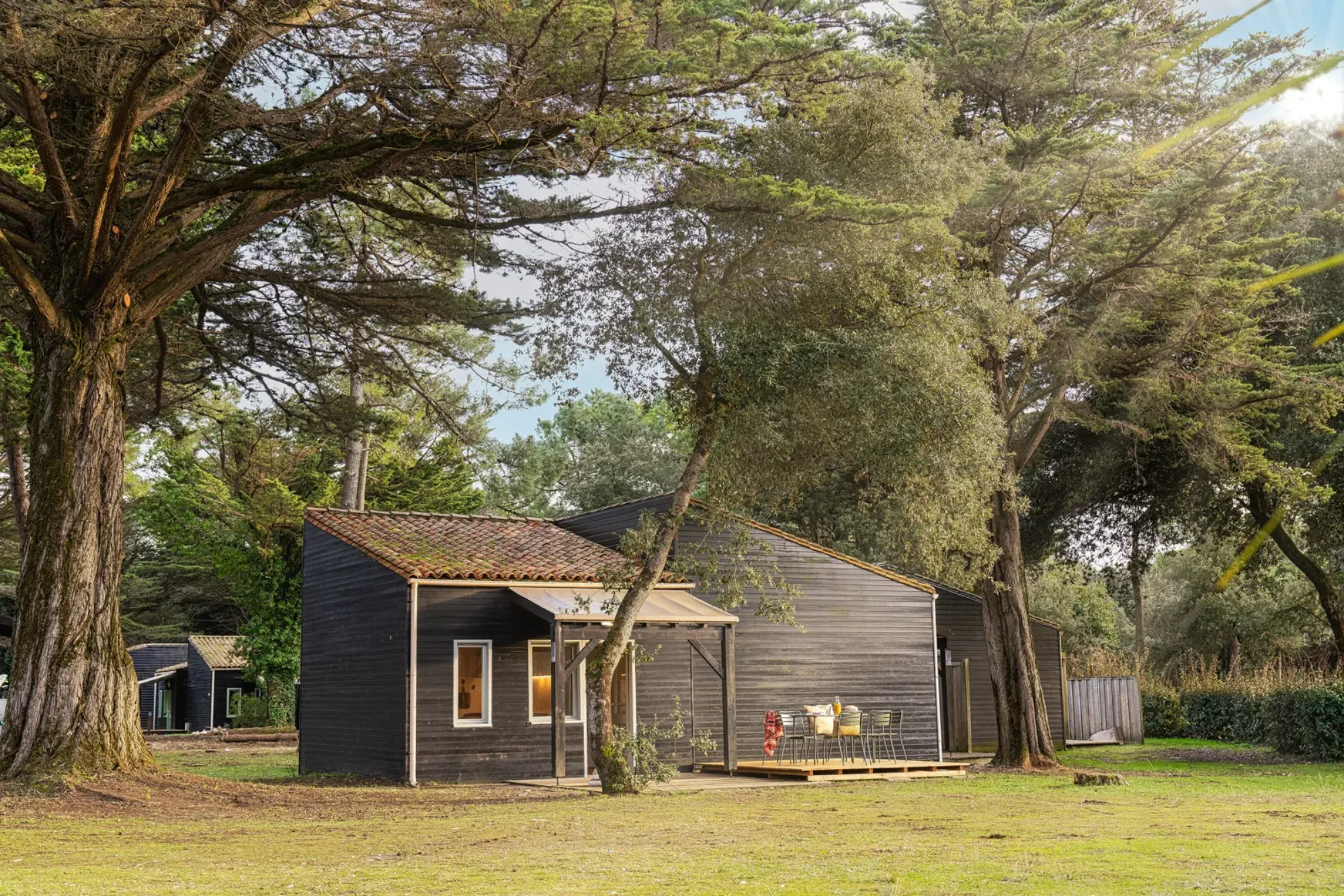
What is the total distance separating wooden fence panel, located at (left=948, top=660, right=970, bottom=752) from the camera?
2684 cm

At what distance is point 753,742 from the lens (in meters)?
20.9

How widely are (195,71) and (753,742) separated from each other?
13463 mm

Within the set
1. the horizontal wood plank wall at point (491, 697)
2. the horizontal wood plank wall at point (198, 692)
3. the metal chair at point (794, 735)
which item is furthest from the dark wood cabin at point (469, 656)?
the horizontal wood plank wall at point (198, 692)

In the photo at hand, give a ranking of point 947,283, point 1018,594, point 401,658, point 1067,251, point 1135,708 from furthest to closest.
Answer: point 1135,708, point 1018,594, point 1067,251, point 401,658, point 947,283

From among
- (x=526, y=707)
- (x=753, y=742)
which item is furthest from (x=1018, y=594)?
(x=526, y=707)

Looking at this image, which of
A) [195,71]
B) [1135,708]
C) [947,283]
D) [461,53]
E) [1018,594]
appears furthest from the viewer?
[1135,708]

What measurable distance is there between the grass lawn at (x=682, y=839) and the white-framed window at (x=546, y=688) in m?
1.96

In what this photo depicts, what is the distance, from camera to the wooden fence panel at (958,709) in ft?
88.1

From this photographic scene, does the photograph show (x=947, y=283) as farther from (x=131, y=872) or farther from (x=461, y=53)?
(x=131, y=872)

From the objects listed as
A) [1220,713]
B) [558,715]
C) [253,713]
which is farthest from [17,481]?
[1220,713]

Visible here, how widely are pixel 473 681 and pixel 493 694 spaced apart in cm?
35

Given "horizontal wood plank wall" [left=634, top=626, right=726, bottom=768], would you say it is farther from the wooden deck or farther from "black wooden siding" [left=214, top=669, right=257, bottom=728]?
"black wooden siding" [left=214, top=669, right=257, bottom=728]

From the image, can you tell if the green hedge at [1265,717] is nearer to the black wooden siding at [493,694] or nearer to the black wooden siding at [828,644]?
the black wooden siding at [828,644]

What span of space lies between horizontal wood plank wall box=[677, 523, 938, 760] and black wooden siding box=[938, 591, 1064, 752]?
412 centimetres
